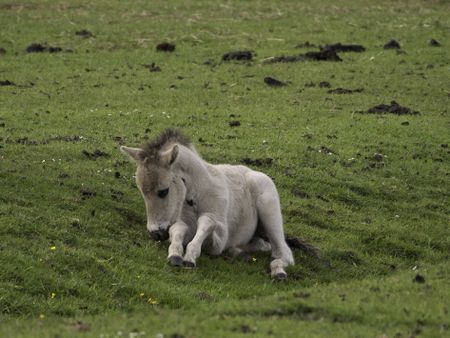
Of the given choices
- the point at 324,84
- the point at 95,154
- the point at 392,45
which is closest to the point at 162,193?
the point at 95,154

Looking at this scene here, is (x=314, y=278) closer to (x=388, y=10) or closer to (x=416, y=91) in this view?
(x=416, y=91)

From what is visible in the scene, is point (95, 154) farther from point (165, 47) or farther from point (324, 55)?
point (165, 47)

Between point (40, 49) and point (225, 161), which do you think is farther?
point (40, 49)

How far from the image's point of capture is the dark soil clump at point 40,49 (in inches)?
1526

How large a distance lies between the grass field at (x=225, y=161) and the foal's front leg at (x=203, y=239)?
23 centimetres

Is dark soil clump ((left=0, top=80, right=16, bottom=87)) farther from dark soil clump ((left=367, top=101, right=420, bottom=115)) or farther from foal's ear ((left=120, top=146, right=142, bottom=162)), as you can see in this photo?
foal's ear ((left=120, top=146, right=142, bottom=162))

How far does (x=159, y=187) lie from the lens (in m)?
14.5

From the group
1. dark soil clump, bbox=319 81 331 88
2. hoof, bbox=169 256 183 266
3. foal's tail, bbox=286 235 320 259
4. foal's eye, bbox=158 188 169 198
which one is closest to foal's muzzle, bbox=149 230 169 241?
hoof, bbox=169 256 183 266

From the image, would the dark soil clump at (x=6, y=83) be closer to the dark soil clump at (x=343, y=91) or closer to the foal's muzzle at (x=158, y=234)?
the dark soil clump at (x=343, y=91)

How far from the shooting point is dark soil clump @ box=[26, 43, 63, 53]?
38766mm

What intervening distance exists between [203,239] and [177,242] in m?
0.43

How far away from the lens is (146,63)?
36.8m

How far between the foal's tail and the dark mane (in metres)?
2.54

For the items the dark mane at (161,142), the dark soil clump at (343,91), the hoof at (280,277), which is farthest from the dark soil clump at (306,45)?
the hoof at (280,277)
